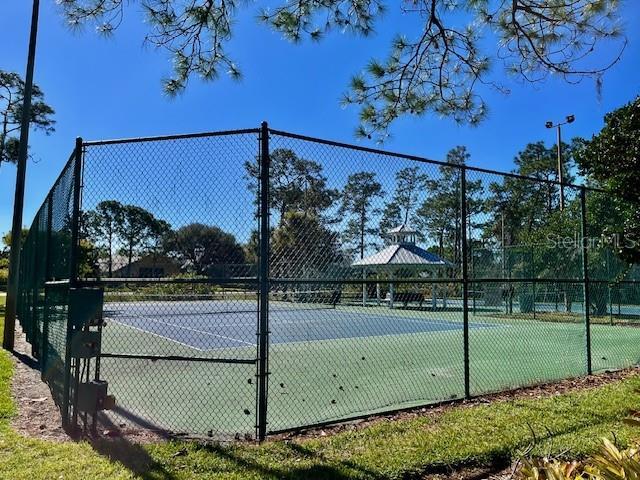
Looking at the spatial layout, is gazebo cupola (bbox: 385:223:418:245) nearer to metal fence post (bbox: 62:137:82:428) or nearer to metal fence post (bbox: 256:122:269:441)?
metal fence post (bbox: 256:122:269:441)

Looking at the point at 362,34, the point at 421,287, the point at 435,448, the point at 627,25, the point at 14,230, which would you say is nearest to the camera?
the point at 435,448

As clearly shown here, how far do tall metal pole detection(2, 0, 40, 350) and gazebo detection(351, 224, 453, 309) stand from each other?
6.76 meters

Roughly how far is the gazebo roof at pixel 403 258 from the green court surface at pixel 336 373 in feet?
5.19

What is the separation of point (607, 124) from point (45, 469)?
34.2ft

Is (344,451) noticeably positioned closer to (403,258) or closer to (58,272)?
(403,258)

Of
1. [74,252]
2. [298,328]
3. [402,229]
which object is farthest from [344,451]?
[298,328]

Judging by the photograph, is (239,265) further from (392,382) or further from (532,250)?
(532,250)

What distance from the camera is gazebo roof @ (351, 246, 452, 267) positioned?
6.00 m

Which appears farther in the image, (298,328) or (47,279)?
(298,328)

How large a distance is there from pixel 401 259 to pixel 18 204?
7852 millimetres

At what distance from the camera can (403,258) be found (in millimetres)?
6508

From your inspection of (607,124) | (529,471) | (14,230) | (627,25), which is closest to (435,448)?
(529,471)

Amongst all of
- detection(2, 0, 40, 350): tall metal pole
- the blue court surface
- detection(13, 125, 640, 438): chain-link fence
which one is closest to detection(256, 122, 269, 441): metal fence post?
detection(13, 125, 640, 438): chain-link fence

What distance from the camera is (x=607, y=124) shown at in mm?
9922
